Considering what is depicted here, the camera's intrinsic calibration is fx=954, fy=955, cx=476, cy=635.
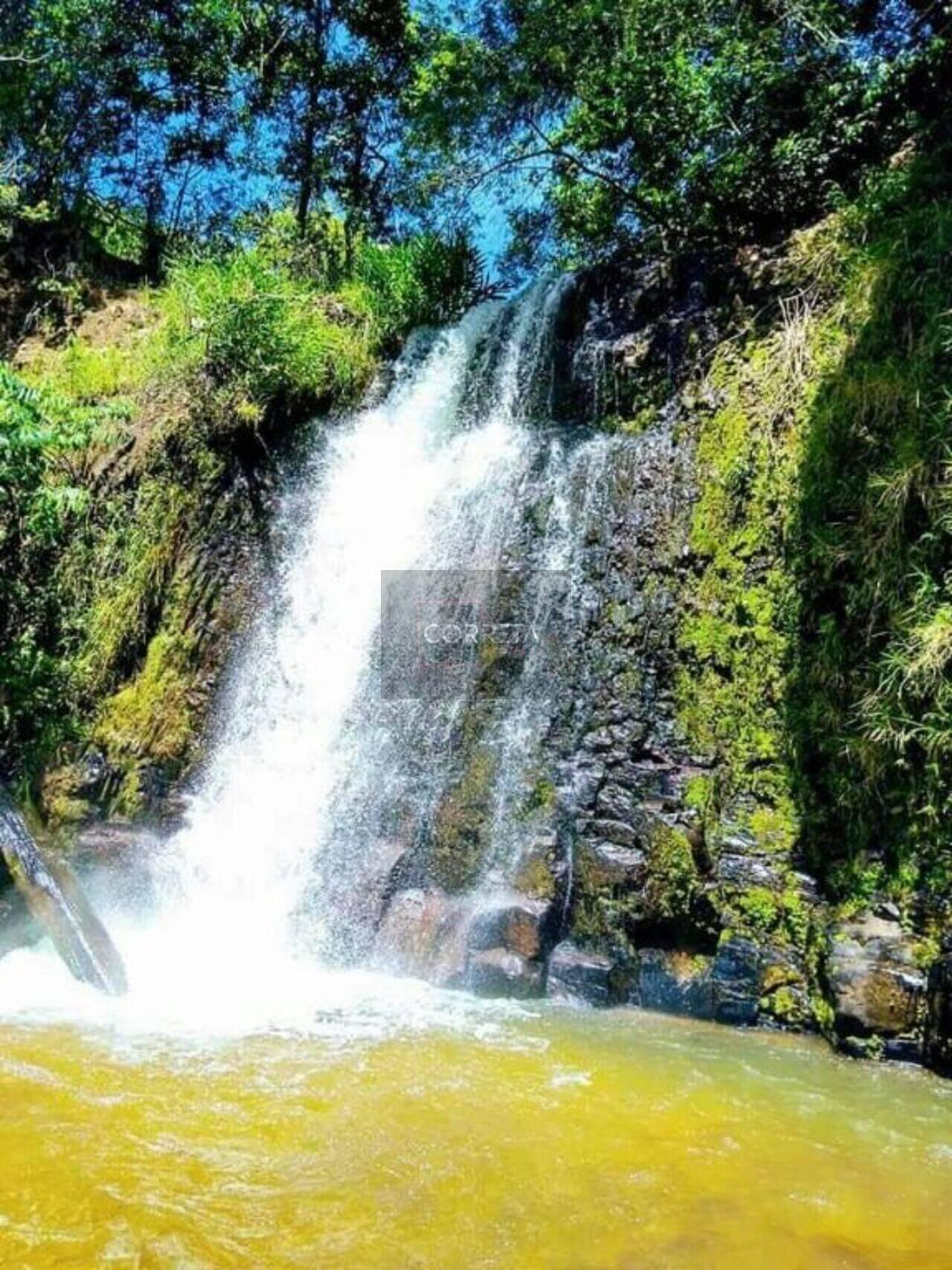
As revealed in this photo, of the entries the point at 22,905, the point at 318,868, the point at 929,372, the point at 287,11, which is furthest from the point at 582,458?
the point at 287,11

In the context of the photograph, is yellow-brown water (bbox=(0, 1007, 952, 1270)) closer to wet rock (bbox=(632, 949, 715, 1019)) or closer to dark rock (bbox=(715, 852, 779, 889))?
wet rock (bbox=(632, 949, 715, 1019))

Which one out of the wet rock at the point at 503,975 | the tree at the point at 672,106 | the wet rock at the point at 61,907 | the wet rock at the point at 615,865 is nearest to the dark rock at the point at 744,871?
the wet rock at the point at 615,865

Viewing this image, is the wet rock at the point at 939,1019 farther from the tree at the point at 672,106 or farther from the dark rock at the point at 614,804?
the tree at the point at 672,106

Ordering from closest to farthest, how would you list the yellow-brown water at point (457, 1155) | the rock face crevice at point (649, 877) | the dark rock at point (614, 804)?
1. the yellow-brown water at point (457, 1155)
2. the rock face crevice at point (649, 877)
3. the dark rock at point (614, 804)

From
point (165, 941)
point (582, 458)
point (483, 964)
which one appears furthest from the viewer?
point (582, 458)

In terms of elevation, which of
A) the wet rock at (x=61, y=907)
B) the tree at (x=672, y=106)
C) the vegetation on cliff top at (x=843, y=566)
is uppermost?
the tree at (x=672, y=106)

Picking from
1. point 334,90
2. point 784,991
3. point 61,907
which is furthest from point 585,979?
point 334,90

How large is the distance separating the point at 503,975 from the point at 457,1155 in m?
2.01

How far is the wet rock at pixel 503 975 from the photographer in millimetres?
4828

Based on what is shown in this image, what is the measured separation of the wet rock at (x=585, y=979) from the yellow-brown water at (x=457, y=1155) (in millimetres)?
684

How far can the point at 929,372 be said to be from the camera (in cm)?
511

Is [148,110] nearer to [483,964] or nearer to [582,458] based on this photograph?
[582,458]

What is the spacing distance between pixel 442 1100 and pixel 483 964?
164cm

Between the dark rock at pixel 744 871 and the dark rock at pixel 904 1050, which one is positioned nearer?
the dark rock at pixel 904 1050
